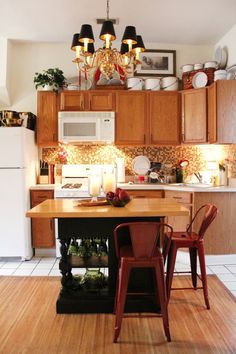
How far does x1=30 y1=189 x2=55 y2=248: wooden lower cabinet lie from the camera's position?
160 inches

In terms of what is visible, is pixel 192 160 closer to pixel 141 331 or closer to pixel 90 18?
pixel 90 18

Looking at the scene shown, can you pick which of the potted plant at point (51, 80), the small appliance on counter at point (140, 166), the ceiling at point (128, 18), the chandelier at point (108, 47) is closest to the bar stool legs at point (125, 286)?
the chandelier at point (108, 47)

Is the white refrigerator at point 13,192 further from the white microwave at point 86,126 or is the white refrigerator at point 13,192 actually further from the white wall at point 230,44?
the white wall at point 230,44

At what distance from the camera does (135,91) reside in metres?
4.29

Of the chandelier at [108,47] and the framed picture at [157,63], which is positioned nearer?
the chandelier at [108,47]

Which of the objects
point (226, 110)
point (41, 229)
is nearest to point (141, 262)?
point (41, 229)

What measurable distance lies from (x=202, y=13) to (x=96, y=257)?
9.95ft

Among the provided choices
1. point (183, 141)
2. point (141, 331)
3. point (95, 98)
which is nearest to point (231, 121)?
point (183, 141)

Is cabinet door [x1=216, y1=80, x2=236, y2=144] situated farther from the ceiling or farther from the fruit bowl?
the fruit bowl

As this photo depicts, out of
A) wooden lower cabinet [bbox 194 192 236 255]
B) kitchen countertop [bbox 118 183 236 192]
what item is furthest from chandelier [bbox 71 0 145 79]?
wooden lower cabinet [bbox 194 192 236 255]

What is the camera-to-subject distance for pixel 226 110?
3.80 meters

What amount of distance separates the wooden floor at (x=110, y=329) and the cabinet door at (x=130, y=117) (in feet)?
7.24

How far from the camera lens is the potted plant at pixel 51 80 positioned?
4207 millimetres

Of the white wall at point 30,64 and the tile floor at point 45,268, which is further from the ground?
the white wall at point 30,64
